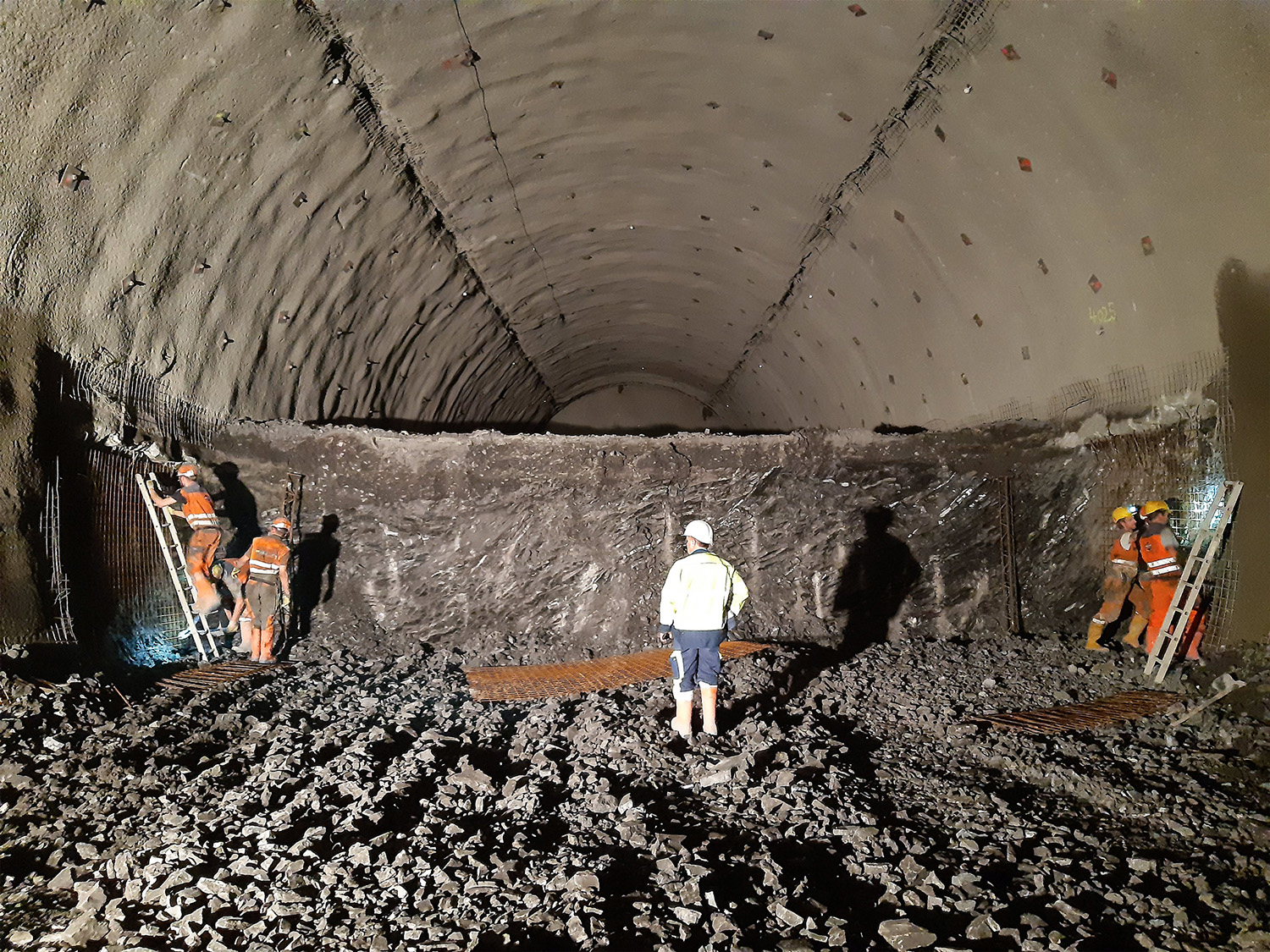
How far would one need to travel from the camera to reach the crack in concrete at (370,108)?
4.85 m

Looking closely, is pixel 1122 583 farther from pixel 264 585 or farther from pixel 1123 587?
pixel 264 585

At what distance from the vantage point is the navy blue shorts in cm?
408

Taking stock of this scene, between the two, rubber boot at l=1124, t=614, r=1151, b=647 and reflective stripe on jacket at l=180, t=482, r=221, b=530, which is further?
rubber boot at l=1124, t=614, r=1151, b=647

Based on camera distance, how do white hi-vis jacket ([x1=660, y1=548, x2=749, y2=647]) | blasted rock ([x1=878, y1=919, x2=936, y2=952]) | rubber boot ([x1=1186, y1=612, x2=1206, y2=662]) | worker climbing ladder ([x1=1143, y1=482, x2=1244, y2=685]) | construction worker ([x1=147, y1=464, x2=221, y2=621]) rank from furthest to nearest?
construction worker ([x1=147, y1=464, x2=221, y2=621])
rubber boot ([x1=1186, y1=612, x2=1206, y2=662])
worker climbing ladder ([x1=1143, y1=482, x2=1244, y2=685])
white hi-vis jacket ([x1=660, y1=548, x2=749, y2=647])
blasted rock ([x1=878, y1=919, x2=936, y2=952])

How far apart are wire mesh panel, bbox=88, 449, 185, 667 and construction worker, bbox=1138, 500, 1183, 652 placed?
7170 millimetres

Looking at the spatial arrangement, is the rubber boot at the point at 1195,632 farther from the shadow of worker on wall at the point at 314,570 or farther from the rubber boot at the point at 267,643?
the rubber boot at the point at 267,643

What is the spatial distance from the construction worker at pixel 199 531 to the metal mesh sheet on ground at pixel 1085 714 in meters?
5.46

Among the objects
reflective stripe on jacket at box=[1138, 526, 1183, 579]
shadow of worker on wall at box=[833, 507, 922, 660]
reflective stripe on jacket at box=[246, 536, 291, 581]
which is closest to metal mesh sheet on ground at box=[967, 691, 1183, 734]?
reflective stripe on jacket at box=[1138, 526, 1183, 579]

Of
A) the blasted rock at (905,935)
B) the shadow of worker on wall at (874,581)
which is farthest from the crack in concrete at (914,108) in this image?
the blasted rock at (905,935)

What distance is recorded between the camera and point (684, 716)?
13.7ft

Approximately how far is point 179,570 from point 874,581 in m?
5.57

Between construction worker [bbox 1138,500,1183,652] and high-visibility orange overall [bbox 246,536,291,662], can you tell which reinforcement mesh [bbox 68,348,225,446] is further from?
construction worker [bbox 1138,500,1183,652]

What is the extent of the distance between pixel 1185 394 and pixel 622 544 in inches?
164

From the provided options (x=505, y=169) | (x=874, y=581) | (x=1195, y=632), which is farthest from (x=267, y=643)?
(x=1195, y=632)
